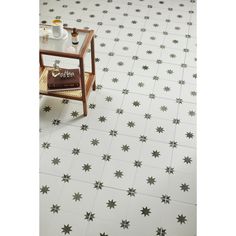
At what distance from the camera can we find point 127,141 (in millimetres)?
3600

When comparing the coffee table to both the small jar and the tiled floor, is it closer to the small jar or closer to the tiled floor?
the small jar

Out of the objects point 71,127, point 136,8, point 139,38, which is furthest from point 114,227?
point 136,8

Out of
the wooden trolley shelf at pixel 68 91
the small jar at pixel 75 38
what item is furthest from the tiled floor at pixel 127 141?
the small jar at pixel 75 38

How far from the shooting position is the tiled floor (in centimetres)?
301

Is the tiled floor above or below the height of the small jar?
below

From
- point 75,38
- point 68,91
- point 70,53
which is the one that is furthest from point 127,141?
point 75,38

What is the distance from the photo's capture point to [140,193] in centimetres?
317

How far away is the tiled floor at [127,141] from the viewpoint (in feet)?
9.87

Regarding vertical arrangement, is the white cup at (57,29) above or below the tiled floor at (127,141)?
above

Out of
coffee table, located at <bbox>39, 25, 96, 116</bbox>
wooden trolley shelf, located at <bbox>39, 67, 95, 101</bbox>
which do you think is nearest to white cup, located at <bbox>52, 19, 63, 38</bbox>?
coffee table, located at <bbox>39, 25, 96, 116</bbox>

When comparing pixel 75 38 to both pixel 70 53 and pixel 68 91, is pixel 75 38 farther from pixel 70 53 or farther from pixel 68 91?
pixel 68 91

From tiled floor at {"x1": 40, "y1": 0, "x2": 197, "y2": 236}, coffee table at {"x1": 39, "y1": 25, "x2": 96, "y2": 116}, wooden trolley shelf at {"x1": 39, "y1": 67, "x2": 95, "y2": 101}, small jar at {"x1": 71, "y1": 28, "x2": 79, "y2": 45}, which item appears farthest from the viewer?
wooden trolley shelf at {"x1": 39, "y1": 67, "x2": 95, "y2": 101}

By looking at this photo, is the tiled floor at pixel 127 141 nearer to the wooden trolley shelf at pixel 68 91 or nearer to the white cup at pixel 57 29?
the wooden trolley shelf at pixel 68 91
